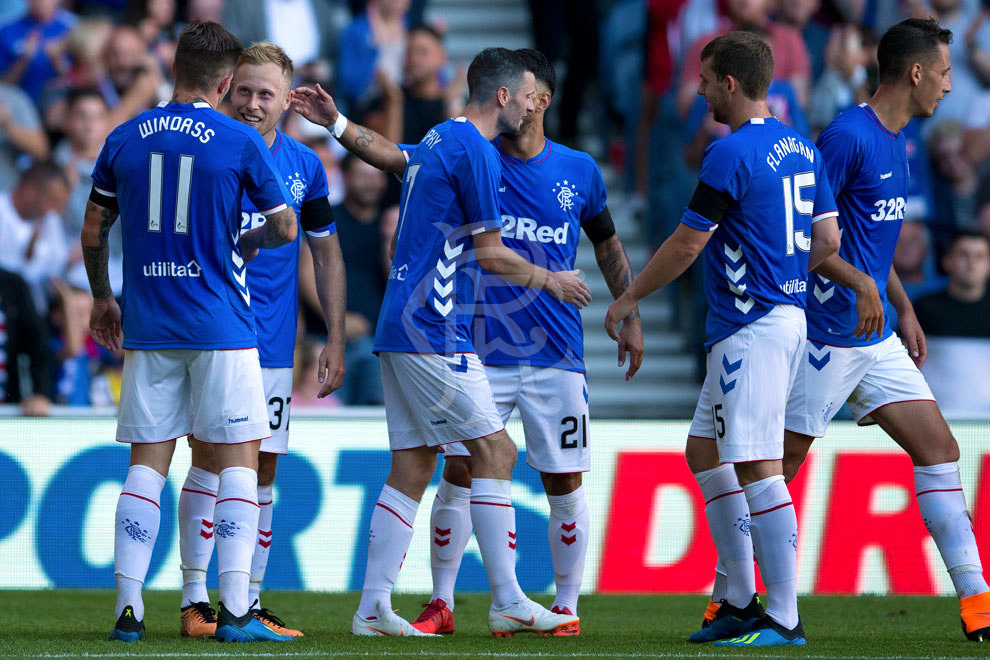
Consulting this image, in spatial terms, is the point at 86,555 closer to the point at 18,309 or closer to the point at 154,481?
the point at 18,309

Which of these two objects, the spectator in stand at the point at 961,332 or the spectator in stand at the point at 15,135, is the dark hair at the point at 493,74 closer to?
the spectator in stand at the point at 961,332

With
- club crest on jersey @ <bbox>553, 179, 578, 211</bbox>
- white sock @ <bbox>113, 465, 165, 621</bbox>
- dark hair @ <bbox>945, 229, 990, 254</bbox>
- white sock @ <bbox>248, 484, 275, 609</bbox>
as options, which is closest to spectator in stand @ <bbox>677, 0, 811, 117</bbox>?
dark hair @ <bbox>945, 229, 990, 254</bbox>

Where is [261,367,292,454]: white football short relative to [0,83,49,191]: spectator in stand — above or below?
below

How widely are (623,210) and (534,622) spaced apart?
732cm

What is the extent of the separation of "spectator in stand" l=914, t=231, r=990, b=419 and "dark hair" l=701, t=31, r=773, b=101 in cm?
579

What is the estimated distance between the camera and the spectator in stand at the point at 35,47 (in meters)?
11.2

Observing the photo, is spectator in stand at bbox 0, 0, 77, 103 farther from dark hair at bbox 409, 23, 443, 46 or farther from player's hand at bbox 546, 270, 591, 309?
player's hand at bbox 546, 270, 591, 309

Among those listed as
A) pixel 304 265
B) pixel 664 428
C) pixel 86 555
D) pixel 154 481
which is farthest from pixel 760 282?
pixel 304 265

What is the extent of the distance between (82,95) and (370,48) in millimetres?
2545

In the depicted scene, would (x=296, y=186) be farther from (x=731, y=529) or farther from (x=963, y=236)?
(x=963, y=236)

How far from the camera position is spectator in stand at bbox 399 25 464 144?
1098cm

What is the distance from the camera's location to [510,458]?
5.07m

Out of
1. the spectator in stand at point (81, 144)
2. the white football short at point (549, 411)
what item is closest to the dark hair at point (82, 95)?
the spectator in stand at point (81, 144)

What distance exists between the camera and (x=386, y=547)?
5.21 meters
